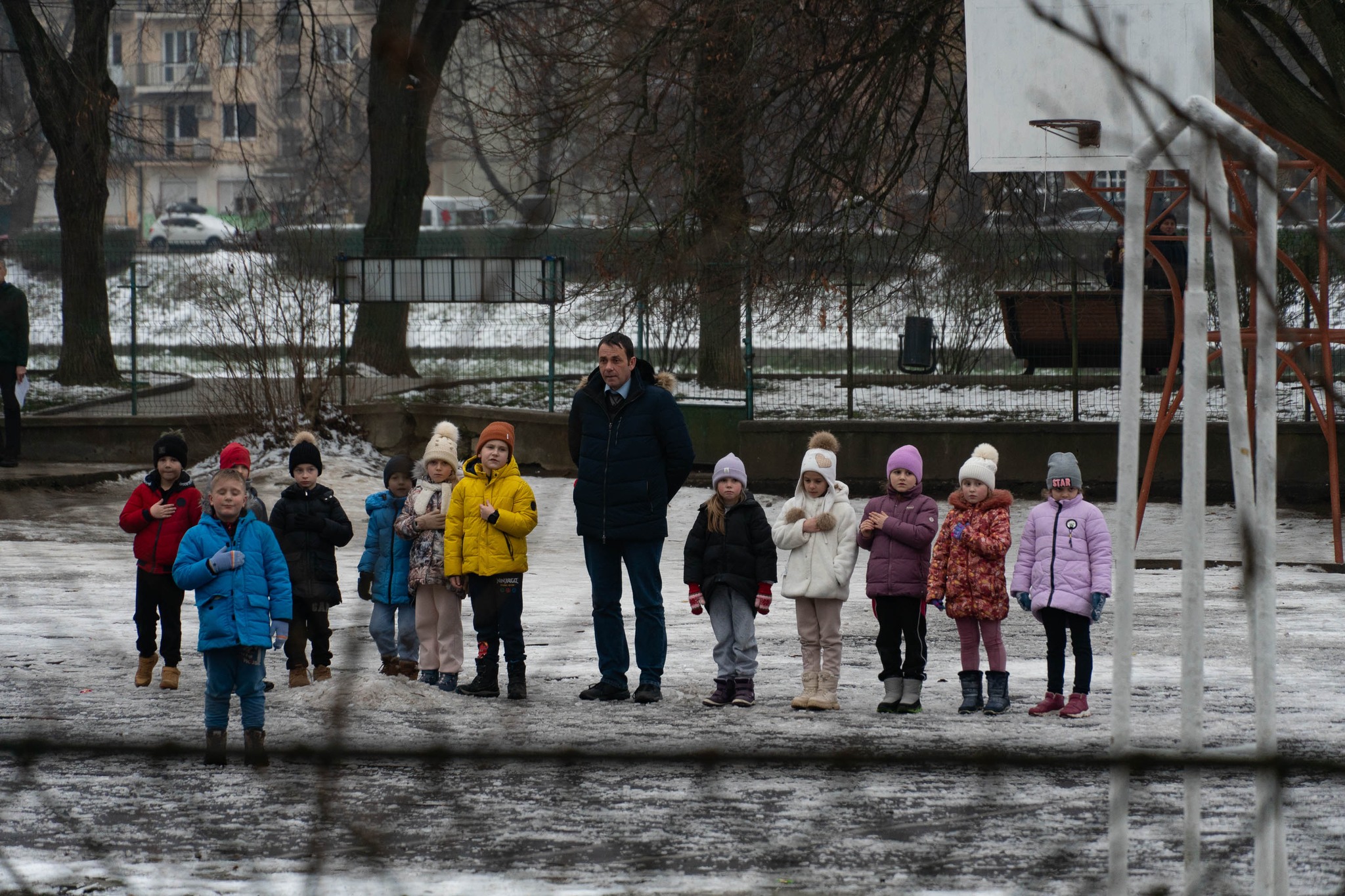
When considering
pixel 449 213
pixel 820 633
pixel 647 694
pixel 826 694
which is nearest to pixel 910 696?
pixel 826 694

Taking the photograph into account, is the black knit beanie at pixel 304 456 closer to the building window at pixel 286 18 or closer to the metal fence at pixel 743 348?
the metal fence at pixel 743 348

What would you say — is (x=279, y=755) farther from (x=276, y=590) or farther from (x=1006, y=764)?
(x=276, y=590)

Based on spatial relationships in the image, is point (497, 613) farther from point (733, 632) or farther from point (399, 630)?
point (733, 632)

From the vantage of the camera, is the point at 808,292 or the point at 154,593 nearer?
the point at 154,593

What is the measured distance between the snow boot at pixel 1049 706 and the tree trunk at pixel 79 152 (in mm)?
13702

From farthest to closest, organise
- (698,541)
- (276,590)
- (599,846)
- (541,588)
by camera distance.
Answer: (541,588) → (698,541) → (276,590) → (599,846)

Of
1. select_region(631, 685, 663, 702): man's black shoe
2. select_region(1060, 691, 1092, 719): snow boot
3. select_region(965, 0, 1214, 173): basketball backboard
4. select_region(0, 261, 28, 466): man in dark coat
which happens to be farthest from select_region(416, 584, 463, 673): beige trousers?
select_region(0, 261, 28, 466): man in dark coat

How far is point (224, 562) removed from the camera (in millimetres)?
5812

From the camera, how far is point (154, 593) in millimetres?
7023

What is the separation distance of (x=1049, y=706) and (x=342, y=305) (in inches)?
432

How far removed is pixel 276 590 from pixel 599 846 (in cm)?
402

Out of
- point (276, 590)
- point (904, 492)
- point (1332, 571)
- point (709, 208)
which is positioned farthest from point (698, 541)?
point (709, 208)

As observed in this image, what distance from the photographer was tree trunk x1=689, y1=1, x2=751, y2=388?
12828 millimetres

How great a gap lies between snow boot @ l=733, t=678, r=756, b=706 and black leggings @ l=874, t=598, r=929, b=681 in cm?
56
